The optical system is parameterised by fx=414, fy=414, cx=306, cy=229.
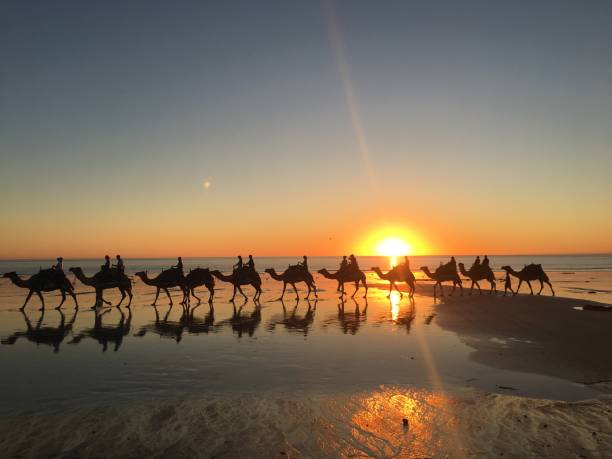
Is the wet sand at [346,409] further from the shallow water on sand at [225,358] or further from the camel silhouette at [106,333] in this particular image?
the camel silhouette at [106,333]

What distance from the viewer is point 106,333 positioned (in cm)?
1252

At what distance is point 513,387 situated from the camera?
749 cm

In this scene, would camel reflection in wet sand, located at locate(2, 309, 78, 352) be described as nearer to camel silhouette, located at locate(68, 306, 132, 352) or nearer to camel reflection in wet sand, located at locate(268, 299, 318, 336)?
camel silhouette, located at locate(68, 306, 132, 352)

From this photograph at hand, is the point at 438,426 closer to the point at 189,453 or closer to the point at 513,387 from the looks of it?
the point at 513,387

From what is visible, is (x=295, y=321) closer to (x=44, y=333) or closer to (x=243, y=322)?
(x=243, y=322)

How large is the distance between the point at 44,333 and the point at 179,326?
3910 mm

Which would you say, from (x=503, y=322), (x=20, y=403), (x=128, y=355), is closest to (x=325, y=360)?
(x=128, y=355)

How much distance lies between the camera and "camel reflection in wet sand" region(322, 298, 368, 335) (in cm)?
1367

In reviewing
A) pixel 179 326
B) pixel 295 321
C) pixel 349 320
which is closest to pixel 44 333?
pixel 179 326

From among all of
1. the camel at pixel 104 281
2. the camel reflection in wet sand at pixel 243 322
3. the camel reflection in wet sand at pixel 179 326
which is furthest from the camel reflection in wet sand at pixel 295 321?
the camel at pixel 104 281

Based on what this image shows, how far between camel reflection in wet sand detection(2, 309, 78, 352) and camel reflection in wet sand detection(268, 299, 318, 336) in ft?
20.0

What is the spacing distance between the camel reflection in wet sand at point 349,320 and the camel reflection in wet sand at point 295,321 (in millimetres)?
706

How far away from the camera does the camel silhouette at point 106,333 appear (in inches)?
444

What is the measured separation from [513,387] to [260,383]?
459 centimetres
